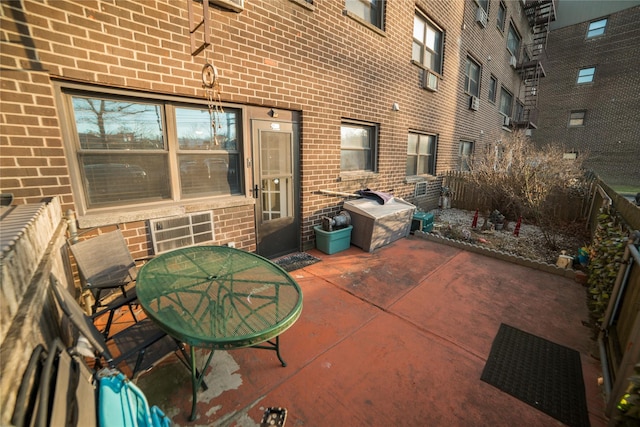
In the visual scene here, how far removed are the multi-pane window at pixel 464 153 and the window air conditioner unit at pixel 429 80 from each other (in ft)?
11.1

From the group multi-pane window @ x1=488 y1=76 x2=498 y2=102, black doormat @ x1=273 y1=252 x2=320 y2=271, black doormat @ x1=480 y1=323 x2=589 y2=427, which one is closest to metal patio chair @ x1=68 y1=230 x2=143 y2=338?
black doormat @ x1=273 y1=252 x2=320 y2=271

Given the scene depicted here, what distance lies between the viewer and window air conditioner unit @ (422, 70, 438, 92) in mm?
7027

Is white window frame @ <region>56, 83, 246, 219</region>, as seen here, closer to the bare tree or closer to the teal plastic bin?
the teal plastic bin

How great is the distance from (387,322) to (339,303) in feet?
2.07

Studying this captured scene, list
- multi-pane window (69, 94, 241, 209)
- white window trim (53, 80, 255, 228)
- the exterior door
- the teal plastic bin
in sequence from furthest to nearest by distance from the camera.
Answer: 1. the teal plastic bin
2. the exterior door
3. multi-pane window (69, 94, 241, 209)
4. white window trim (53, 80, 255, 228)

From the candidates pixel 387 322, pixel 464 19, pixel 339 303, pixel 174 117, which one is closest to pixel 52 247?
pixel 174 117

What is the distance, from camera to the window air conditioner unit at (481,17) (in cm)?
875

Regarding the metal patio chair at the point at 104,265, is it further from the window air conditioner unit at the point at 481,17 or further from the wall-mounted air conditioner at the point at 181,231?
the window air conditioner unit at the point at 481,17

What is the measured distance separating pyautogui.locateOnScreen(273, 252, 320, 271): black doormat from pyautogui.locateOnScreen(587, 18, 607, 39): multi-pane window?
1009 inches

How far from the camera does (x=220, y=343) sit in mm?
1567

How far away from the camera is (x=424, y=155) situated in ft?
26.9

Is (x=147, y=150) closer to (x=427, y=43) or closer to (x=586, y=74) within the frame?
(x=427, y=43)

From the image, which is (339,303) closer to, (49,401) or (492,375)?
(492,375)

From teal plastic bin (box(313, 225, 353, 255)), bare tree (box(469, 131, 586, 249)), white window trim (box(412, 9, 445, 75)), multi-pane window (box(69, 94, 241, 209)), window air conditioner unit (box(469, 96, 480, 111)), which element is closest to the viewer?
multi-pane window (box(69, 94, 241, 209))
